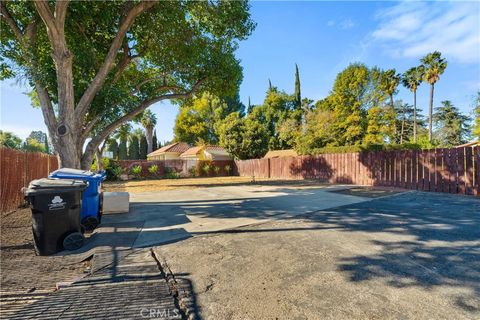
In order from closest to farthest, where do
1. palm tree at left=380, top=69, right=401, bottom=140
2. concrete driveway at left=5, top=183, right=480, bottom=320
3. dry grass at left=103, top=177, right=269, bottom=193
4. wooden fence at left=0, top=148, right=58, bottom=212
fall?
concrete driveway at left=5, top=183, right=480, bottom=320 < wooden fence at left=0, top=148, right=58, bottom=212 < dry grass at left=103, top=177, right=269, bottom=193 < palm tree at left=380, top=69, right=401, bottom=140

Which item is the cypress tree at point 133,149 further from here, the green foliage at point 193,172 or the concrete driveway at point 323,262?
the concrete driveway at point 323,262

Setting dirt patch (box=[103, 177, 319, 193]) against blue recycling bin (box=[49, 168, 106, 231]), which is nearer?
blue recycling bin (box=[49, 168, 106, 231])

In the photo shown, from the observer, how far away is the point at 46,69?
708 centimetres

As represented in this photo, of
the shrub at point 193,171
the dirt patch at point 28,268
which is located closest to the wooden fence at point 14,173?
the dirt patch at point 28,268

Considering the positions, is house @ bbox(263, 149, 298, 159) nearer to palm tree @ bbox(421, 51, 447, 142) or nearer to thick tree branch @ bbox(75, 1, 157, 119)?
palm tree @ bbox(421, 51, 447, 142)

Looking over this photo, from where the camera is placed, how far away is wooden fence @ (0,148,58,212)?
6.45m

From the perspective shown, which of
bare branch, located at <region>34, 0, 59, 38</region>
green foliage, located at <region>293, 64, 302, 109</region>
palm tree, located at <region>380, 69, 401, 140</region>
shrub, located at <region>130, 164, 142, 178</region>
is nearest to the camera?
bare branch, located at <region>34, 0, 59, 38</region>

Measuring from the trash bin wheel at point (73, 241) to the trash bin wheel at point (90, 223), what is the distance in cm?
97

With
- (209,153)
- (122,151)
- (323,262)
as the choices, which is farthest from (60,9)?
(122,151)

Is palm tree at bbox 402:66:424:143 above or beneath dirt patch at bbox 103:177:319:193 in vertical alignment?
above

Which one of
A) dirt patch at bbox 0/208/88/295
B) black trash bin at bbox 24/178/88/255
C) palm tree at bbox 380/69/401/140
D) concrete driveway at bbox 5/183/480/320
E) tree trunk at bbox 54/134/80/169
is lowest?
dirt patch at bbox 0/208/88/295

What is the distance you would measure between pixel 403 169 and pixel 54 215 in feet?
43.1

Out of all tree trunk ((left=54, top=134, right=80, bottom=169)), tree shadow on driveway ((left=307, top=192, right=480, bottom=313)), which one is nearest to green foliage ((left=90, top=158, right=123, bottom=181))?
tree trunk ((left=54, top=134, right=80, bottom=169))

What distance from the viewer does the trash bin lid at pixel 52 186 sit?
3.82 m
